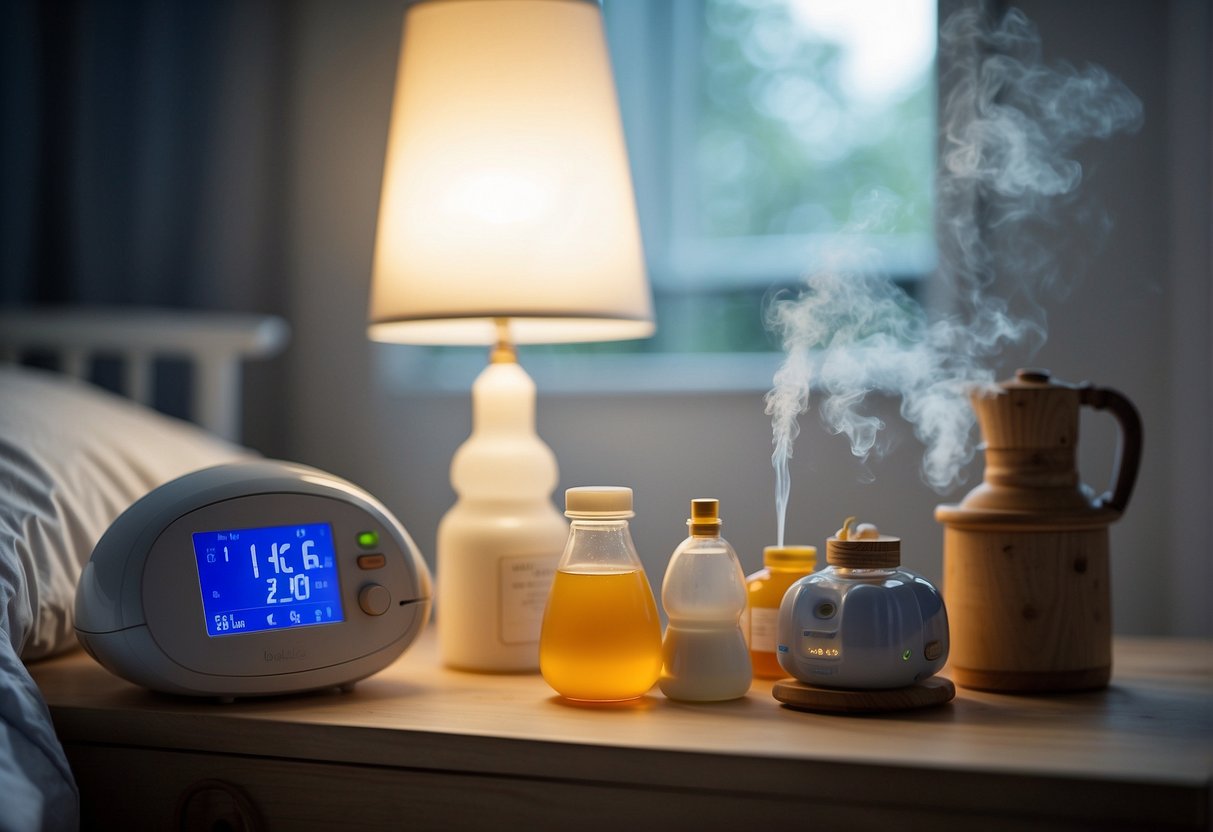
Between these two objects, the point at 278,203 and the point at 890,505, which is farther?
the point at 278,203

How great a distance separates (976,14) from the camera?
1437 mm

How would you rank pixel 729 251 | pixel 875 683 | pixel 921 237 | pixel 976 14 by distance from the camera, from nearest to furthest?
1. pixel 875 683
2. pixel 976 14
3. pixel 921 237
4. pixel 729 251

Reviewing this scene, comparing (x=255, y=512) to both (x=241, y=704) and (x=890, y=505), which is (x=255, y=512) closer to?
(x=241, y=704)

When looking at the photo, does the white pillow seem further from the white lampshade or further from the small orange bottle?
the small orange bottle

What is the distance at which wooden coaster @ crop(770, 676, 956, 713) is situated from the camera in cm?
84

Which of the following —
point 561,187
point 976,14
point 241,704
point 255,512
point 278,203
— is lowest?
point 241,704

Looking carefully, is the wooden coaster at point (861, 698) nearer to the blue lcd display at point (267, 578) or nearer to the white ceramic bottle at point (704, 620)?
the white ceramic bottle at point (704, 620)

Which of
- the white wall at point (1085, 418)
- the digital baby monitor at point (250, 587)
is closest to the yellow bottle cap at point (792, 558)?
the digital baby monitor at point (250, 587)

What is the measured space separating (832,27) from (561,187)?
2.49 feet

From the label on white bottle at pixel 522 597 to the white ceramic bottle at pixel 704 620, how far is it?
0.59 ft

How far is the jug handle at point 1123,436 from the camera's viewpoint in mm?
955

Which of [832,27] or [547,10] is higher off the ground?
[832,27]

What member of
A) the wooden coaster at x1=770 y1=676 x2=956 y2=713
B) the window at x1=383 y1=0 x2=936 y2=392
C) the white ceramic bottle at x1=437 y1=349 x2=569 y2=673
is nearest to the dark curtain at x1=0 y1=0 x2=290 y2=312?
the window at x1=383 y1=0 x2=936 y2=392

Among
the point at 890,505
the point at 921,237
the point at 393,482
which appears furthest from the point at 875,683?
the point at 393,482
